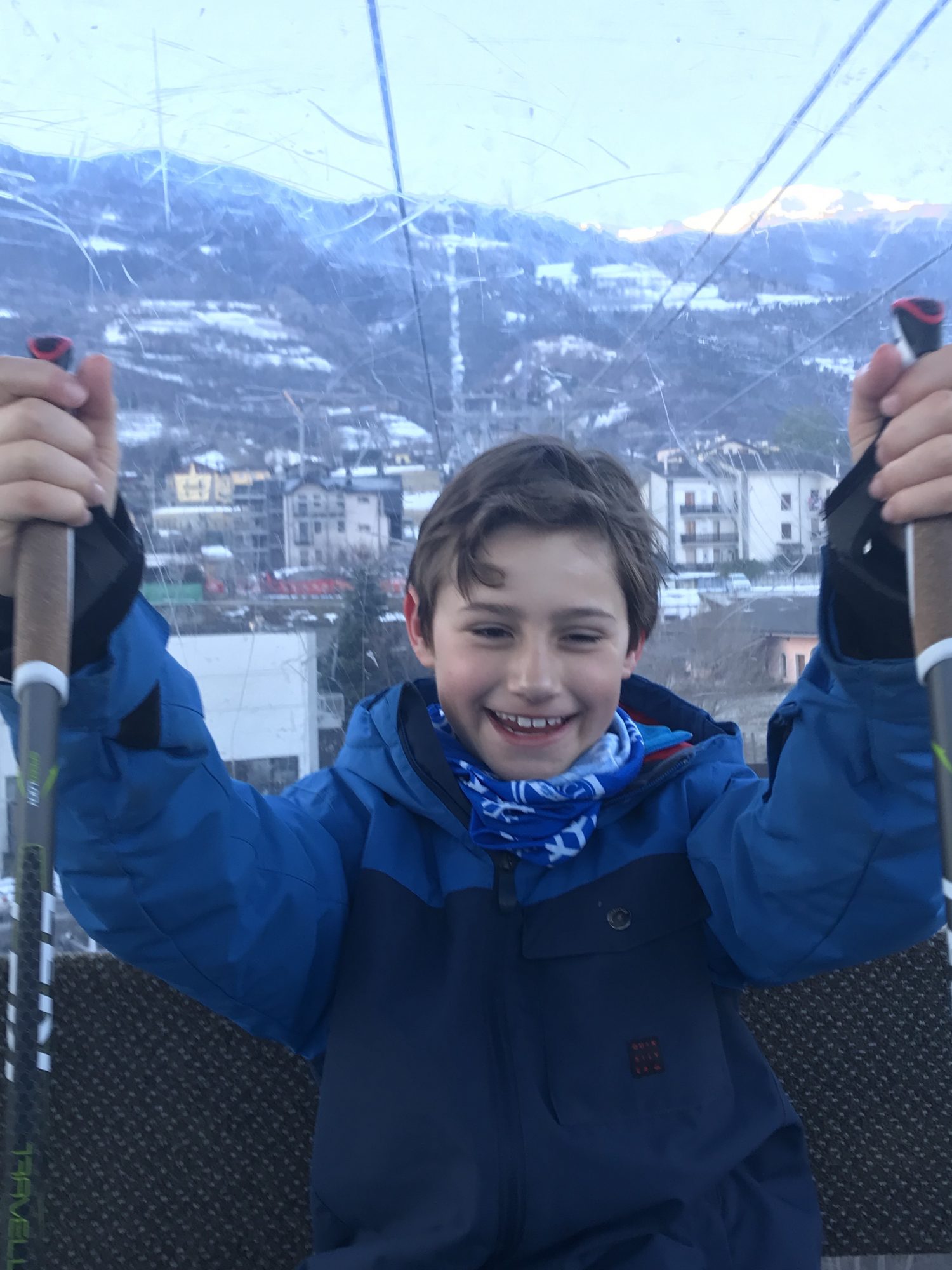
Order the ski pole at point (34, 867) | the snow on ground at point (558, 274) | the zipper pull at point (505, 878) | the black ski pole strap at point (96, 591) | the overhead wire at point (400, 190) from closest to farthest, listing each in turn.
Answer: the ski pole at point (34, 867) < the black ski pole strap at point (96, 591) < the zipper pull at point (505, 878) < the overhead wire at point (400, 190) < the snow on ground at point (558, 274)

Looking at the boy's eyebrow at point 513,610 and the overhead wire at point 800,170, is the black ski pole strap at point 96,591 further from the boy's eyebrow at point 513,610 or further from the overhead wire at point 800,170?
the overhead wire at point 800,170

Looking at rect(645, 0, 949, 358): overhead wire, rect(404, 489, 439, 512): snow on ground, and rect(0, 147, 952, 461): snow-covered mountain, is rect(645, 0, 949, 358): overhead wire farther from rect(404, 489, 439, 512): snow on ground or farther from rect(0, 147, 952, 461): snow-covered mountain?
rect(404, 489, 439, 512): snow on ground

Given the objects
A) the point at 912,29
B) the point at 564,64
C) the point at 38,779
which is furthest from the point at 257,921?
the point at 912,29

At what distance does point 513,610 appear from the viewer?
4.26 feet

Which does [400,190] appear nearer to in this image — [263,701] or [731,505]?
[731,505]

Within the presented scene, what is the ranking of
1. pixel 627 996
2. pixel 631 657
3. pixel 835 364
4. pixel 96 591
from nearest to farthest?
pixel 96 591 < pixel 627 996 < pixel 631 657 < pixel 835 364

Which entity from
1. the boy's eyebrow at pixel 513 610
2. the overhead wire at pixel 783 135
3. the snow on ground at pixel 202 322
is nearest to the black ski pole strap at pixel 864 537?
the boy's eyebrow at pixel 513 610

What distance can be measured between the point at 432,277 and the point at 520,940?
109cm

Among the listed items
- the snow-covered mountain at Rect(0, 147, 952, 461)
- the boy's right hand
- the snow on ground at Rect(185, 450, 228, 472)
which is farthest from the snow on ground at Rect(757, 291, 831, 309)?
the boy's right hand

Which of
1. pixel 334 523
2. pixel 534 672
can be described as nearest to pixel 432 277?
pixel 334 523

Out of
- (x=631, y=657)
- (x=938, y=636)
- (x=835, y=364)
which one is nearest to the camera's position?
(x=938, y=636)

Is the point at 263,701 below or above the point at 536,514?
below

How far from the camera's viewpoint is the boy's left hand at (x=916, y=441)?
2.79 feet

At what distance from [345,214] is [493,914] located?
1141 millimetres
